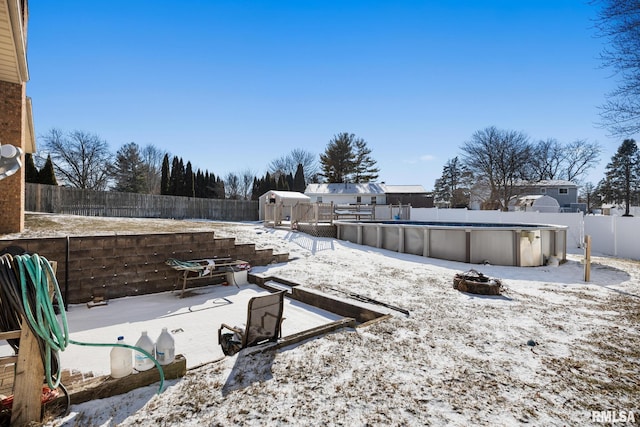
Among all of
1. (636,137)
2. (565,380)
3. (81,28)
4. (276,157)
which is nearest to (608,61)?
(636,137)

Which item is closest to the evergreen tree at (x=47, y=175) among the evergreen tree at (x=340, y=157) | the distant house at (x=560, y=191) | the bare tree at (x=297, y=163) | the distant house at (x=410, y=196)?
the distant house at (x=410, y=196)

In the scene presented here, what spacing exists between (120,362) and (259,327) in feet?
4.06

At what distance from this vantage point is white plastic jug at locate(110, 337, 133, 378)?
2.46 meters

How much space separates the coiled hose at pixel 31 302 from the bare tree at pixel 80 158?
1343 inches

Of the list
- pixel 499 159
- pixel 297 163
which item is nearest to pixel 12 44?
pixel 499 159

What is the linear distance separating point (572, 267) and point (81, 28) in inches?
586

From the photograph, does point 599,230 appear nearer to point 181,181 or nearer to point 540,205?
→ point 540,205

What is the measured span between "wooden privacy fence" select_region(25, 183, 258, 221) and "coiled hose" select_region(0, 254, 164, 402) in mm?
16952

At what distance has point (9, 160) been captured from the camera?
2.71 meters

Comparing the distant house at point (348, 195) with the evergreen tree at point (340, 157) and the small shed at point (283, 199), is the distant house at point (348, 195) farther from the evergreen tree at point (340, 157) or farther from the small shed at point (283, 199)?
the small shed at point (283, 199)

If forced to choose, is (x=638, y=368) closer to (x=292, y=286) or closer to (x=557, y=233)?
(x=292, y=286)

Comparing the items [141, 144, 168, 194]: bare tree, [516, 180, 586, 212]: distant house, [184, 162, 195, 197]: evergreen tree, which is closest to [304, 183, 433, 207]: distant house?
[184, 162, 195, 197]: evergreen tree

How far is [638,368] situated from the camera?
2.99 meters

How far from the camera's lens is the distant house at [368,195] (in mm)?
32406
